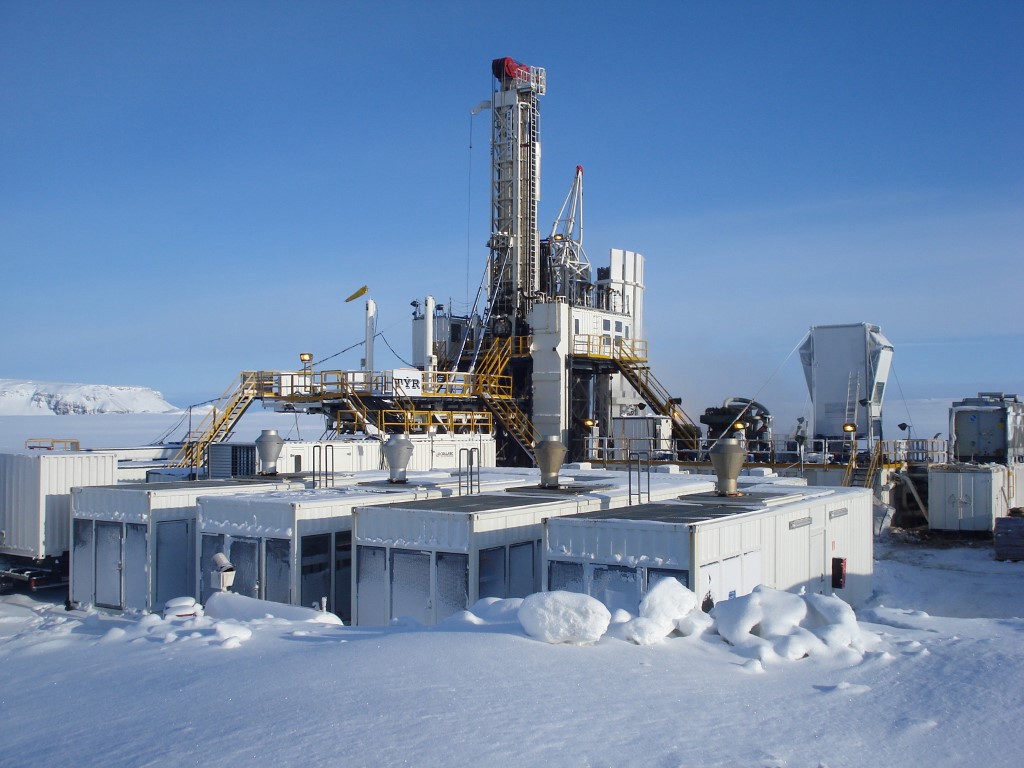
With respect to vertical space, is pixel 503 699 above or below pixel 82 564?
above

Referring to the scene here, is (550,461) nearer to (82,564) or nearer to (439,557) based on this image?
(439,557)

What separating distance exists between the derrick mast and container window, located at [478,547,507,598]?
23.7 meters

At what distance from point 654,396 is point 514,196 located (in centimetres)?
976

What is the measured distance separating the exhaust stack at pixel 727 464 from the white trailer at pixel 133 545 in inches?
395

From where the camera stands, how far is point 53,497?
2131 cm

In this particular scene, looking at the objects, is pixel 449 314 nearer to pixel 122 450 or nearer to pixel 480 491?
pixel 122 450

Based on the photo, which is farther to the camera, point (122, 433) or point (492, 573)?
point (122, 433)

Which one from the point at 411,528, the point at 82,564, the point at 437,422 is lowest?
the point at 82,564

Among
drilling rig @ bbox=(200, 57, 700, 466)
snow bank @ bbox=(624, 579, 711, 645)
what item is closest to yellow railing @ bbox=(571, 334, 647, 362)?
drilling rig @ bbox=(200, 57, 700, 466)

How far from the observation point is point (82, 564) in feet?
62.5

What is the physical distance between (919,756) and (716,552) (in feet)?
21.1

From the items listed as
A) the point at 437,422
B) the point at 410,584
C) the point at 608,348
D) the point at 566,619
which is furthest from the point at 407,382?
the point at 566,619

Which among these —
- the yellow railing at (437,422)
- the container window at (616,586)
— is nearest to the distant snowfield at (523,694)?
the container window at (616,586)

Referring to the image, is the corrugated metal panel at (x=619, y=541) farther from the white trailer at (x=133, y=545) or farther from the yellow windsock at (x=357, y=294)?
the yellow windsock at (x=357, y=294)
